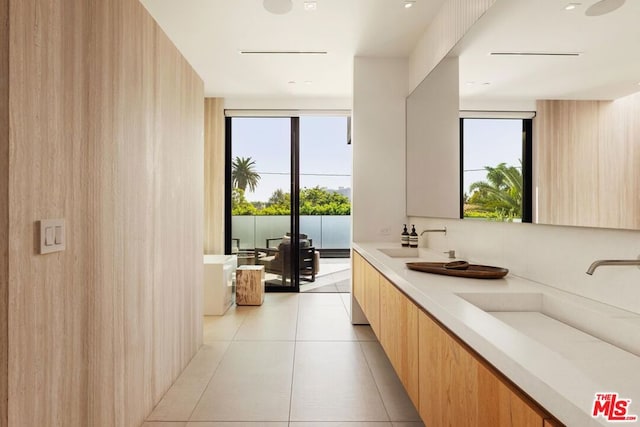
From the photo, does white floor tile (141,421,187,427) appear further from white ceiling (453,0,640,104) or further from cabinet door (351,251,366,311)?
white ceiling (453,0,640,104)

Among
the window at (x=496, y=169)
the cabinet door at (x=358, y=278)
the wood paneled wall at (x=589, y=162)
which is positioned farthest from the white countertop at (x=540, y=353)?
the cabinet door at (x=358, y=278)

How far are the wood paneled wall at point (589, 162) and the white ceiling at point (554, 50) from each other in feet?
0.20

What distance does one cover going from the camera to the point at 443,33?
2.83 m

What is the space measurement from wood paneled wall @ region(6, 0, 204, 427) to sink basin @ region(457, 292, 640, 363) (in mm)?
1506

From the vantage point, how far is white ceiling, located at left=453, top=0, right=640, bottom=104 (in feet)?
4.15

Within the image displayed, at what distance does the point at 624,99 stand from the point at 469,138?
1.25 metres

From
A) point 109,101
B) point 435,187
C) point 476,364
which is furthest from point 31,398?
point 435,187

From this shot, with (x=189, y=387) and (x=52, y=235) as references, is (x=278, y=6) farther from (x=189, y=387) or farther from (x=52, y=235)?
(x=189, y=387)

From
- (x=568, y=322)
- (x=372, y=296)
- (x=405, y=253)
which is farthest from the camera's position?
(x=405, y=253)

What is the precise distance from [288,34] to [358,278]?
2357mm

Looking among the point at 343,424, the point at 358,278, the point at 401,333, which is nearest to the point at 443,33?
the point at 358,278

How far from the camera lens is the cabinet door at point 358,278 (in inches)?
125

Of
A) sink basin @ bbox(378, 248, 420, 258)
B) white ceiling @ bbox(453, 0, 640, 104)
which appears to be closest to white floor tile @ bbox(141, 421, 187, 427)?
sink basin @ bbox(378, 248, 420, 258)

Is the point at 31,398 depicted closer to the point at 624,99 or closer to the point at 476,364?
the point at 476,364
